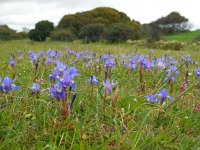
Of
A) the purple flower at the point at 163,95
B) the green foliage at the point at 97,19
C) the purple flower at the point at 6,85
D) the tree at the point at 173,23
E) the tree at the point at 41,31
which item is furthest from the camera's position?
the tree at the point at 173,23

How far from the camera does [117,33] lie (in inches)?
625

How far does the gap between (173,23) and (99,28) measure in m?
25.8

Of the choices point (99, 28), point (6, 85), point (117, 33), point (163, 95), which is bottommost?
point (163, 95)

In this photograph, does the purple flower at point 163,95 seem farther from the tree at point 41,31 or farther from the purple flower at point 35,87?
the tree at point 41,31

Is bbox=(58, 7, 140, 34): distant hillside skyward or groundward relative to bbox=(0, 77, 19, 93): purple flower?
skyward

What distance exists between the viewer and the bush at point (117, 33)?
14930 mm

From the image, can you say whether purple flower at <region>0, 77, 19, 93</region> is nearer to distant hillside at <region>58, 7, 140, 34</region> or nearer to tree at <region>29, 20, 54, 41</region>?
tree at <region>29, 20, 54, 41</region>

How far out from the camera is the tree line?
14.8m

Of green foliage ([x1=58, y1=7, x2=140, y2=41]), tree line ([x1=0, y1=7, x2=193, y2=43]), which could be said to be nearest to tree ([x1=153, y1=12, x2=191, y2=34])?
tree line ([x1=0, y1=7, x2=193, y2=43])

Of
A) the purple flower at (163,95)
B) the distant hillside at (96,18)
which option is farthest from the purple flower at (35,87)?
the distant hillside at (96,18)

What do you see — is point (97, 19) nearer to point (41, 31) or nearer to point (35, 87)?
point (41, 31)

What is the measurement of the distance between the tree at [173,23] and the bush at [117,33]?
19.3 m

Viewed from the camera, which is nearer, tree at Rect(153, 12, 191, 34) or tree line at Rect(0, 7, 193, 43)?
tree line at Rect(0, 7, 193, 43)

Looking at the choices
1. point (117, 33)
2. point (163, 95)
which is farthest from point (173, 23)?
point (163, 95)
